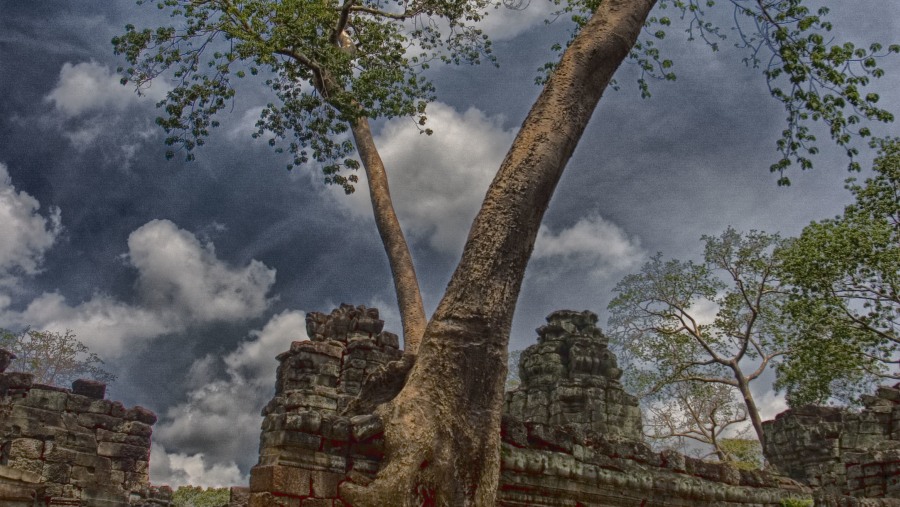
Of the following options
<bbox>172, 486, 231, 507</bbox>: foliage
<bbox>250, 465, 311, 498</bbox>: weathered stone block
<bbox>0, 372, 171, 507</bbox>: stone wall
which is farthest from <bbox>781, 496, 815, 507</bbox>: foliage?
<bbox>172, 486, 231, 507</bbox>: foliage

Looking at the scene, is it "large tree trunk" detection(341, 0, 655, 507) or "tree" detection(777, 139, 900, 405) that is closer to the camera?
"large tree trunk" detection(341, 0, 655, 507)

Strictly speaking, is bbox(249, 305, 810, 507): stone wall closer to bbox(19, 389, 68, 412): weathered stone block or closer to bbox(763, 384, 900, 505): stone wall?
bbox(763, 384, 900, 505): stone wall

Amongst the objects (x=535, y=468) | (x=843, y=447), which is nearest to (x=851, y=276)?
(x=843, y=447)

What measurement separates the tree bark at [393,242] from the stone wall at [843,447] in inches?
216

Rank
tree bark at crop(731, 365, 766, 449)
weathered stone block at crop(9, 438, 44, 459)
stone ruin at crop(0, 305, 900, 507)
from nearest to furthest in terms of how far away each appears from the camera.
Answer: stone ruin at crop(0, 305, 900, 507) → weathered stone block at crop(9, 438, 44, 459) → tree bark at crop(731, 365, 766, 449)

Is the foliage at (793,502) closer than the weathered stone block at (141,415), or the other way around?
the foliage at (793,502)

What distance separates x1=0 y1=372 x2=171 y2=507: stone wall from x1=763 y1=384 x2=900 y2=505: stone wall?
1058 cm

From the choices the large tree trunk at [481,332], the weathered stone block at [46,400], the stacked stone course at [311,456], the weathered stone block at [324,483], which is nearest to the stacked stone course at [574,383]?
the weathered stone block at [46,400]

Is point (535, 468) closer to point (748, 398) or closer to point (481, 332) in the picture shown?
point (481, 332)

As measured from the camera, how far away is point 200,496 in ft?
79.6

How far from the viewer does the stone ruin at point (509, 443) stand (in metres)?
4.62

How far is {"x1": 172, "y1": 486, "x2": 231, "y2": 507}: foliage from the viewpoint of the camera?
75.3 feet

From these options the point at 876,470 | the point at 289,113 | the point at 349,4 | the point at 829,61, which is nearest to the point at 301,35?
the point at 349,4

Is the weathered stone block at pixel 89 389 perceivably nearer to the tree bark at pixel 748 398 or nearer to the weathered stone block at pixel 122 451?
the weathered stone block at pixel 122 451
